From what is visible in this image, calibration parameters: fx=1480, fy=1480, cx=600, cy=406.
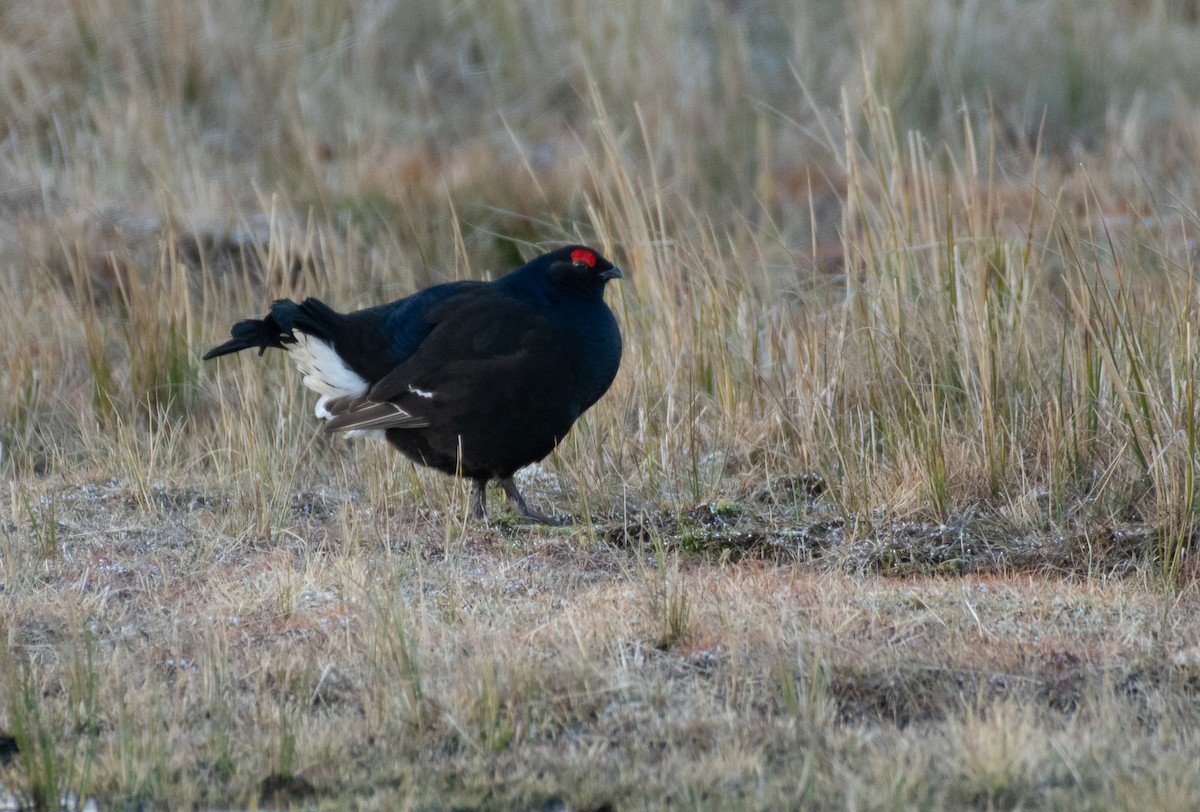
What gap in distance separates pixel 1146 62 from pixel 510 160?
493 centimetres

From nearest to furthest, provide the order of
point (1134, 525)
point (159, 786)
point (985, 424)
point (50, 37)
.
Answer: point (159, 786), point (1134, 525), point (985, 424), point (50, 37)

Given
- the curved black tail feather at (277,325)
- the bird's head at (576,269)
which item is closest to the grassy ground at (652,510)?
the curved black tail feather at (277,325)

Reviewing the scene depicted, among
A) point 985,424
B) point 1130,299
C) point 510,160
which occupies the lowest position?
point 985,424

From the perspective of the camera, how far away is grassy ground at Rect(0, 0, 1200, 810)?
268 centimetres

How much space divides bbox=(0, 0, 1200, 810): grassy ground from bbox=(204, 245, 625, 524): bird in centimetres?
27

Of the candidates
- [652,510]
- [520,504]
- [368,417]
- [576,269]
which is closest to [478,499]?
[520,504]

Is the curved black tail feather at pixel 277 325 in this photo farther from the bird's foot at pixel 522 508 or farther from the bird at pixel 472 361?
the bird's foot at pixel 522 508

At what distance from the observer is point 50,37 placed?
10.7 metres

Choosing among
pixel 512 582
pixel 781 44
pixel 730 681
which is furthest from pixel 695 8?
pixel 730 681

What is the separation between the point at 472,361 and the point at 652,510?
2.48ft

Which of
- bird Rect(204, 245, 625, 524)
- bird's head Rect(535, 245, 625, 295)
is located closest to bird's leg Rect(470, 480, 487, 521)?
bird Rect(204, 245, 625, 524)

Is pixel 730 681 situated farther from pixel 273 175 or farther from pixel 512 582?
pixel 273 175

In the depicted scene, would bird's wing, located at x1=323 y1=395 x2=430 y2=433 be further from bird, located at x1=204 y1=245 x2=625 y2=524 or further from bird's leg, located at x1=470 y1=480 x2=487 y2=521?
bird's leg, located at x1=470 y1=480 x2=487 y2=521

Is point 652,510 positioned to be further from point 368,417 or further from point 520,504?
point 368,417
